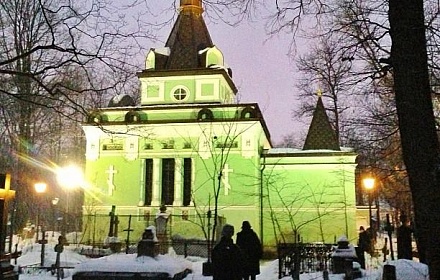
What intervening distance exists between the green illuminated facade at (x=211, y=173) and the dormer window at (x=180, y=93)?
55 cm

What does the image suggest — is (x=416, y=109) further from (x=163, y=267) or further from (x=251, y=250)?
(x=163, y=267)

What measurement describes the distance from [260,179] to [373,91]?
14386 millimetres

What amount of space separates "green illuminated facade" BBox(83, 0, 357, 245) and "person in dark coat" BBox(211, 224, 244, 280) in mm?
16415

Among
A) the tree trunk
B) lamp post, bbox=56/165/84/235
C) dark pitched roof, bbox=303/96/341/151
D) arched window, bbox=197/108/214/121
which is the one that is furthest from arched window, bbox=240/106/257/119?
the tree trunk

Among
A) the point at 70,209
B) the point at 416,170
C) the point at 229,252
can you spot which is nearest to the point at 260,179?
the point at 229,252

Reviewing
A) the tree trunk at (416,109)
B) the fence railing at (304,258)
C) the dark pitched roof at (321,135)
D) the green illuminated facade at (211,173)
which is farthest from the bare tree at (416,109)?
the dark pitched roof at (321,135)

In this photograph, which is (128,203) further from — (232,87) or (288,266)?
(288,266)

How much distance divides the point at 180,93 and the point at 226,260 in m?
20.4

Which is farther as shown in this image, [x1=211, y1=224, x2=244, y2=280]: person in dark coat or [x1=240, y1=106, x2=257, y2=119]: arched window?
[x1=240, y1=106, x2=257, y2=119]: arched window

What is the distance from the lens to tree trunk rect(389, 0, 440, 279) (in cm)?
589

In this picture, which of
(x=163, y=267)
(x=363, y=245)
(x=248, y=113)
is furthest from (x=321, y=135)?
(x=163, y=267)

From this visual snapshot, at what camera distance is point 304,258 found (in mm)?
15422

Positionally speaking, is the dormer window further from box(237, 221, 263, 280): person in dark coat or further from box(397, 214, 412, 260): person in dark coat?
box(237, 221, 263, 280): person in dark coat

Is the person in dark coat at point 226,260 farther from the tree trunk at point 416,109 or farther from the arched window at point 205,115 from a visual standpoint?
the arched window at point 205,115
